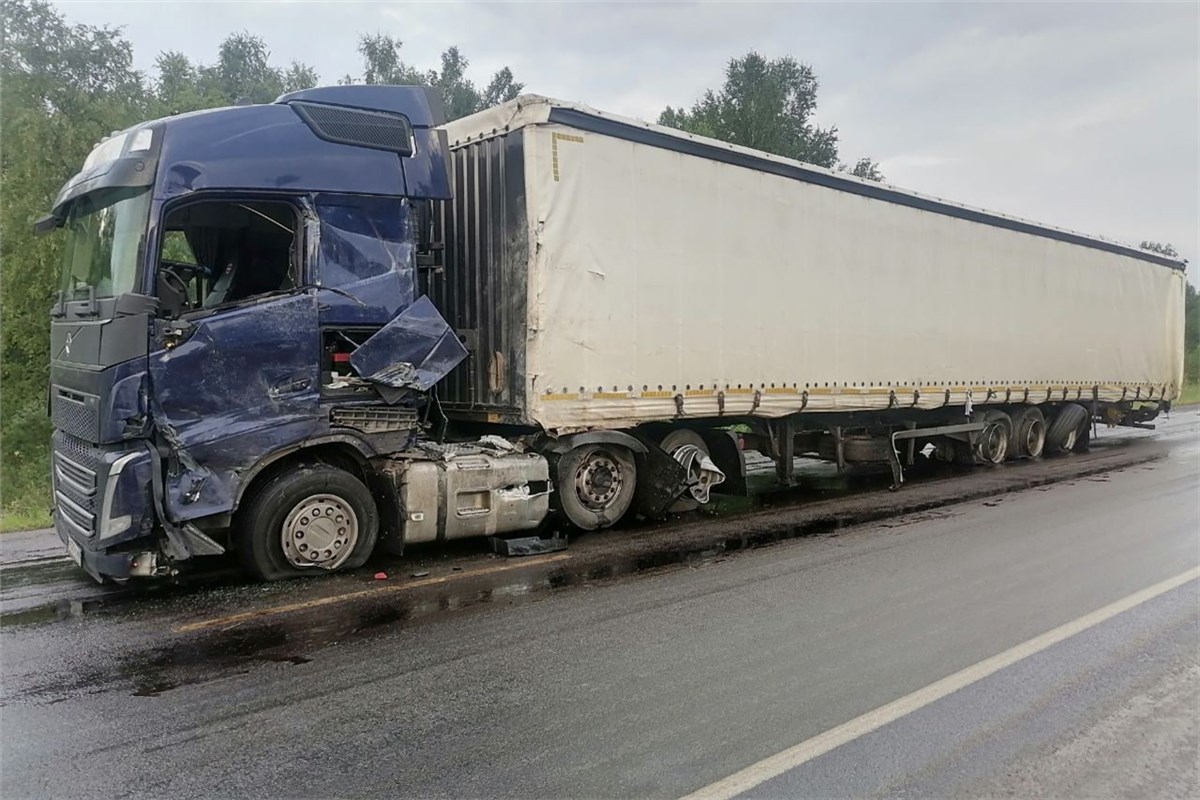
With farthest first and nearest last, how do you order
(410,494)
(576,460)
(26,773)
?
(576,460) → (410,494) → (26,773)

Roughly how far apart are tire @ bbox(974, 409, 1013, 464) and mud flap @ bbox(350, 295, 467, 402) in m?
9.31

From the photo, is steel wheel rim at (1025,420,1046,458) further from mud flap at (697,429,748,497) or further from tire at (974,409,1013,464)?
mud flap at (697,429,748,497)

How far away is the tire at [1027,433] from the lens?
1333cm

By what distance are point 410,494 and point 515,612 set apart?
1.57m

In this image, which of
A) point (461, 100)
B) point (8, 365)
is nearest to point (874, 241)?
point (8, 365)

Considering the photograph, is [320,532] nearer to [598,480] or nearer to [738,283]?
[598,480]

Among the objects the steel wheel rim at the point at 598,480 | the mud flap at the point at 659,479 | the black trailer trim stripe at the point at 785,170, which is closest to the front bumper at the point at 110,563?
the steel wheel rim at the point at 598,480

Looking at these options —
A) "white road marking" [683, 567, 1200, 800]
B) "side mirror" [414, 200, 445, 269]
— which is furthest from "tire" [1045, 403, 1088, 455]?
"side mirror" [414, 200, 445, 269]

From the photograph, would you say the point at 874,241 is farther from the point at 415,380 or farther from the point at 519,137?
the point at 415,380

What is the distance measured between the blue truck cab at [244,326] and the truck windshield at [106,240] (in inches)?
0.6

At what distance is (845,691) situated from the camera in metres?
3.98

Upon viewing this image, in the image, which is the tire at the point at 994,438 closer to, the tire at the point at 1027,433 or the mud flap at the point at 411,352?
the tire at the point at 1027,433

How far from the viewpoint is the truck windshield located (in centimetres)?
532

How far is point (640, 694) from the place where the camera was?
12.9 ft
